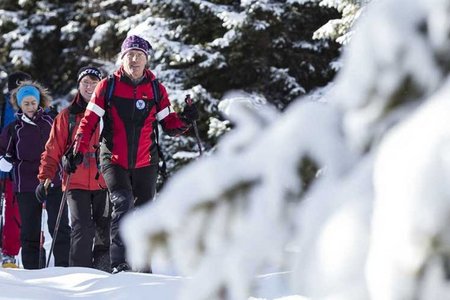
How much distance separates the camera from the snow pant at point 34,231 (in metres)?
7.43

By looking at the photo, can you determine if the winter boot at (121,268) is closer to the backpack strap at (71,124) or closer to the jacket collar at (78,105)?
the backpack strap at (71,124)

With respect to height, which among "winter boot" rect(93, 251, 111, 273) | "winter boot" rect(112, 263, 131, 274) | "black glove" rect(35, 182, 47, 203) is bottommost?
"winter boot" rect(112, 263, 131, 274)

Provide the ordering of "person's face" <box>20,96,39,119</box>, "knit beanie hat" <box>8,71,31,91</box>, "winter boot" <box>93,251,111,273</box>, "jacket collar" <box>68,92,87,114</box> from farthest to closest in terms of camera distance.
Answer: "knit beanie hat" <box>8,71,31,91</box> → "person's face" <box>20,96,39,119</box> → "winter boot" <box>93,251,111,273</box> → "jacket collar" <box>68,92,87,114</box>

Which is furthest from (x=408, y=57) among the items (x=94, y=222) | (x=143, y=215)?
(x=94, y=222)

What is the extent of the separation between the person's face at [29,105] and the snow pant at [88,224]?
1.20 meters

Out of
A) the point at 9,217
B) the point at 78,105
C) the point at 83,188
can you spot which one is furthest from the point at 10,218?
the point at 78,105

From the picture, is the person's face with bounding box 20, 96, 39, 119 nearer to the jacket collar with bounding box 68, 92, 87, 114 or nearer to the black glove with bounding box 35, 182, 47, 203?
the jacket collar with bounding box 68, 92, 87, 114

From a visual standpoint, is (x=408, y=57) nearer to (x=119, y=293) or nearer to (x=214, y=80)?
(x=119, y=293)

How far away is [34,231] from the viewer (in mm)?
7449

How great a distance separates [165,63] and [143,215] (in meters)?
13.0

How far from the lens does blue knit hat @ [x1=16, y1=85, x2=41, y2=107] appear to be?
301 inches

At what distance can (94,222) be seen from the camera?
23.0 feet

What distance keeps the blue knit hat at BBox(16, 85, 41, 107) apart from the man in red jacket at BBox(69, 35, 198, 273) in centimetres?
139

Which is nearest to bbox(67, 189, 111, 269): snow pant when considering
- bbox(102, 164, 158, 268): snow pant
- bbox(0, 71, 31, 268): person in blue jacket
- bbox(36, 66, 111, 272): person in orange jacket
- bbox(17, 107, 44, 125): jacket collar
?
bbox(36, 66, 111, 272): person in orange jacket
